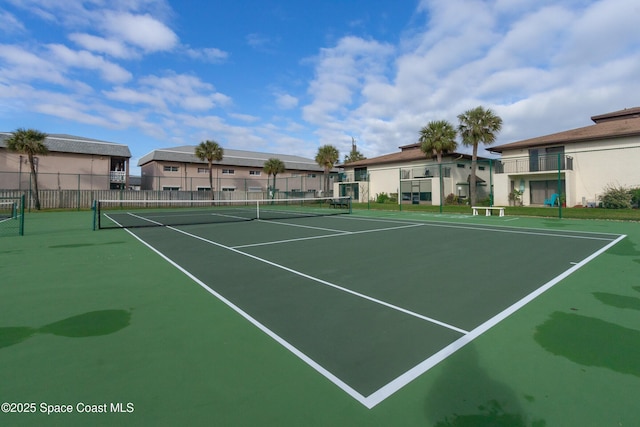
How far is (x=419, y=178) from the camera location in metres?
36.0

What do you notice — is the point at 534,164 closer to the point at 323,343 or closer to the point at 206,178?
the point at 323,343

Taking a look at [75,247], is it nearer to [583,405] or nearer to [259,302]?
[259,302]

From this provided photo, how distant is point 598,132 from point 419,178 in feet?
50.1

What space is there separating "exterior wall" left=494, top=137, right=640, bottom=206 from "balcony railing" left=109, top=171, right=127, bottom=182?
41.6m

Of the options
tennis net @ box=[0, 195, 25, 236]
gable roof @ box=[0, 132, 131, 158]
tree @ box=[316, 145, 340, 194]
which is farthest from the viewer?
tree @ box=[316, 145, 340, 194]

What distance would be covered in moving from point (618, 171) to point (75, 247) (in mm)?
33908

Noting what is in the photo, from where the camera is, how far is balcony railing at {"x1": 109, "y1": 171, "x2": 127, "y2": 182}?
36.6 meters

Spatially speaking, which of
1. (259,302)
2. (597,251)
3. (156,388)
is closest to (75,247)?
(259,302)

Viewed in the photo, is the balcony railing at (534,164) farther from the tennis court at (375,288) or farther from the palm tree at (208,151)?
the palm tree at (208,151)

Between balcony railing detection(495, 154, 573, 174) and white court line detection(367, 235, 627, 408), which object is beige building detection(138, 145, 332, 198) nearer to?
balcony railing detection(495, 154, 573, 174)

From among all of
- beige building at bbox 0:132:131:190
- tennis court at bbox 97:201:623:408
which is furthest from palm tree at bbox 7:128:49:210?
tennis court at bbox 97:201:623:408

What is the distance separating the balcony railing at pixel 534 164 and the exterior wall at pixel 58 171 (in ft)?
132

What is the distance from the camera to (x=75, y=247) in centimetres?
964

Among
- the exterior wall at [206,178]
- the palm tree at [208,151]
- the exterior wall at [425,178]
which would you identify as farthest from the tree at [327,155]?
the palm tree at [208,151]
